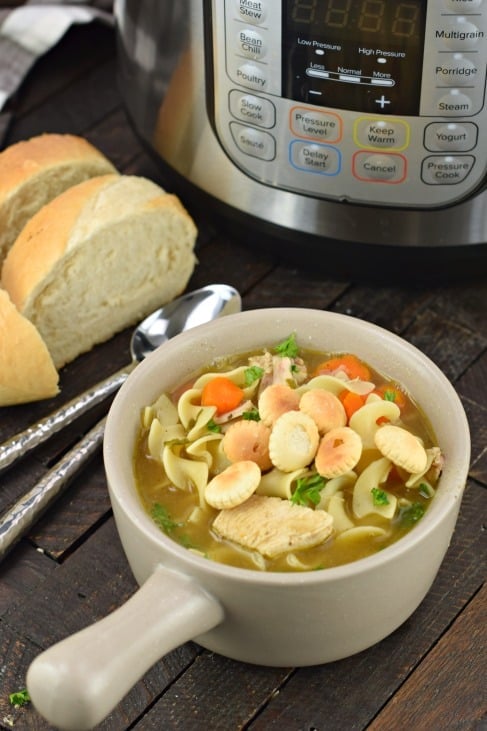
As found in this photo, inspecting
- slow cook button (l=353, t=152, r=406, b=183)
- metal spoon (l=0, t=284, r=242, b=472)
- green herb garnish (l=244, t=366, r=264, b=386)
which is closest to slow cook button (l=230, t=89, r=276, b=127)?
slow cook button (l=353, t=152, r=406, b=183)

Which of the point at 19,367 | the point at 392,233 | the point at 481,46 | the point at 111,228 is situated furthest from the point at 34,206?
the point at 481,46

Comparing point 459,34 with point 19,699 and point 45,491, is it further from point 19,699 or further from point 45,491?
point 19,699

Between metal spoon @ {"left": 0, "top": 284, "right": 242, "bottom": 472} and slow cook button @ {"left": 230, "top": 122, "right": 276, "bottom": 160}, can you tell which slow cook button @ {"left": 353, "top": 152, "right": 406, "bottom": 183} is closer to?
slow cook button @ {"left": 230, "top": 122, "right": 276, "bottom": 160}

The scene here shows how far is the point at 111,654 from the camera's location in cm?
73

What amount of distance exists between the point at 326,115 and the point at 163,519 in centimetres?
48

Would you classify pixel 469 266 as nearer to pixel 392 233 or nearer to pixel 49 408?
pixel 392 233

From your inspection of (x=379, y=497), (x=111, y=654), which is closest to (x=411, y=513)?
(x=379, y=497)

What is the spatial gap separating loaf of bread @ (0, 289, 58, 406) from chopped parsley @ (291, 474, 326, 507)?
38 centimetres

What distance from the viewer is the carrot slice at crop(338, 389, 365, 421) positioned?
Result: 0.95 m

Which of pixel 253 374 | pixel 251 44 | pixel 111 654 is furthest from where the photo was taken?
pixel 251 44

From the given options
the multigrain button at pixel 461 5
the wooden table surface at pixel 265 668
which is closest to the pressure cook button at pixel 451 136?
the multigrain button at pixel 461 5

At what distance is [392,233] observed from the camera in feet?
3.92

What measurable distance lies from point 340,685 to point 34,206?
716 mm

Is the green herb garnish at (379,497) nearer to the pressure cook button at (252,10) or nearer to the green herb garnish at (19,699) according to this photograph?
the green herb garnish at (19,699)
